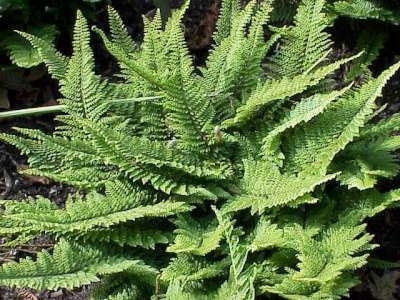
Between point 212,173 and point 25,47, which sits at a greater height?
point 25,47

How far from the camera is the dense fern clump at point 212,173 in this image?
3.04 m

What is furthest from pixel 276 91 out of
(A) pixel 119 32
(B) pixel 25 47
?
(B) pixel 25 47

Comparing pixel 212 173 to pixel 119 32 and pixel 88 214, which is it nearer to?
pixel 88 214

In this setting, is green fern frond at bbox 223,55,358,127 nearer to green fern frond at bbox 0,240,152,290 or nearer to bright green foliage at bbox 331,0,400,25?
bright green foliage at bbox 331,0,400,25

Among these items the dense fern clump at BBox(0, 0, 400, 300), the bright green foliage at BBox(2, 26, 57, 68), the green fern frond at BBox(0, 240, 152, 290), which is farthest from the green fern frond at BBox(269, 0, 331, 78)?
the bright green foliage at BBox(2, 26, 57, 68)

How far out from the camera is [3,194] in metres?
3.98

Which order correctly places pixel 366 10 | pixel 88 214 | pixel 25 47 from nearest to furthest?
pixel 88 214 < pixel 366 10 < pixel 25 47

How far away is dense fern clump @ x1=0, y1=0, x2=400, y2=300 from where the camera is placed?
9.98 feet

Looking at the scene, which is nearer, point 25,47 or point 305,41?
point 305,41

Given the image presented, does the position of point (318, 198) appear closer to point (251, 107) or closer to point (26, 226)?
point (251, 107)

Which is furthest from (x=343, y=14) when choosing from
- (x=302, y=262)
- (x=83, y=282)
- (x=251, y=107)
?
(x=83, y=282)

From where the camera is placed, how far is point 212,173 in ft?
10.8

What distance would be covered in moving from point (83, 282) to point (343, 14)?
76.7 inches

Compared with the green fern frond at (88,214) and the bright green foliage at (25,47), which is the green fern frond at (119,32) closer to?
the bright green foliage at (25,47)
